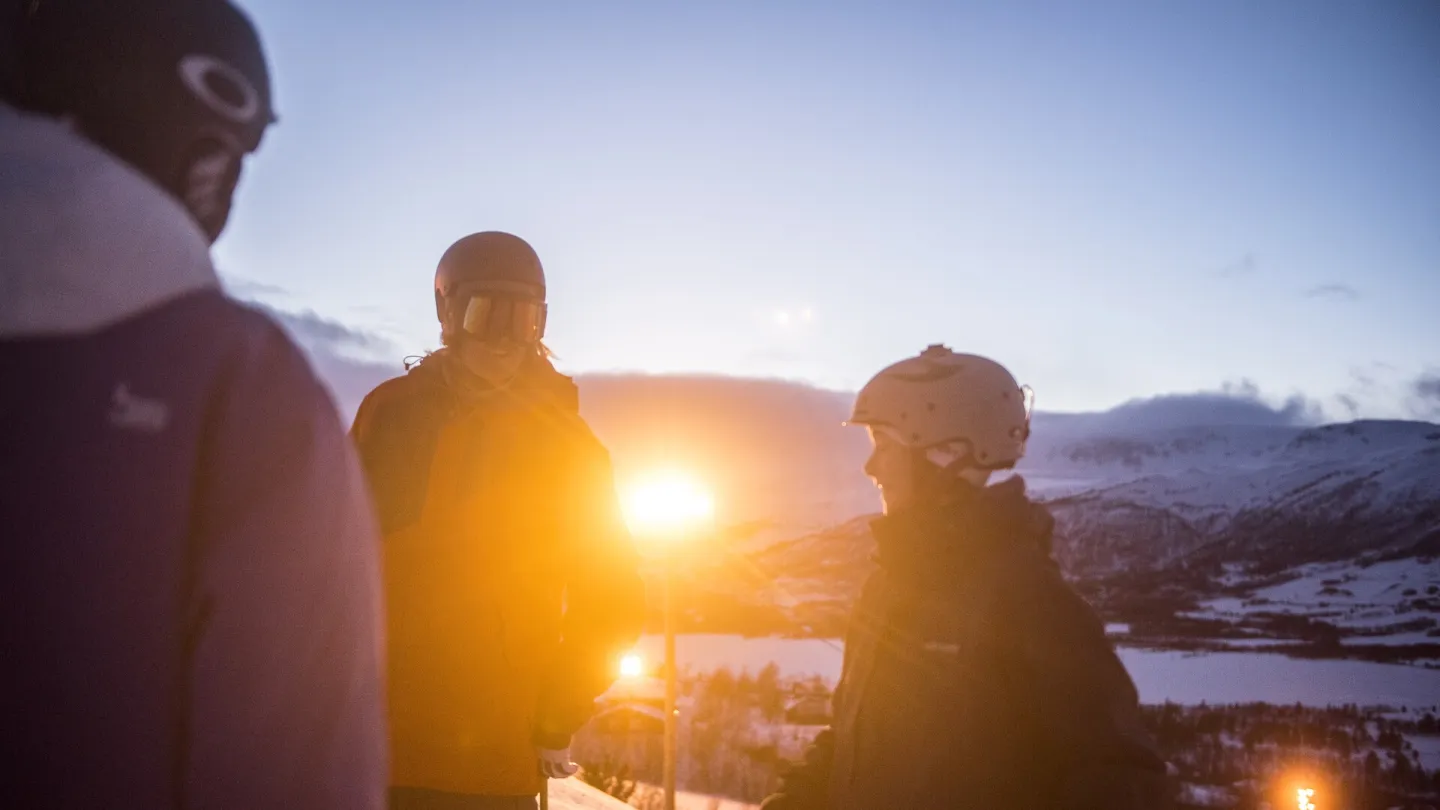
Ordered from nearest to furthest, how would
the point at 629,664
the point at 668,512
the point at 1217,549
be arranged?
the point at 629,664 → the point at 668,512 → the point at 1217,549

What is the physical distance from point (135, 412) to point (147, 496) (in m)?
0.07

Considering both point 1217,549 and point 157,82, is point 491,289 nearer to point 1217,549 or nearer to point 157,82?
point 157,82

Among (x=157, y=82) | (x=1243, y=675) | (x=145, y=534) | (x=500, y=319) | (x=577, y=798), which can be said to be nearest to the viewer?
(x=145, y=534)

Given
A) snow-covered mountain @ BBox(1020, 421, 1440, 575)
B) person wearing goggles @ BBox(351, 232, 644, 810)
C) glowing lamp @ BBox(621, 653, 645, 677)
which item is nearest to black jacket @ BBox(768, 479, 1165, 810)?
glowing lamp @ BBox(621, 653, 645, 677)

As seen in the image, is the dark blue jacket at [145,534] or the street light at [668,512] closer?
the dark blue jacket at [145,534]

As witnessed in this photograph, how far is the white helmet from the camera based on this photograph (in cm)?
297

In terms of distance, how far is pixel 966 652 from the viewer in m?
2.40

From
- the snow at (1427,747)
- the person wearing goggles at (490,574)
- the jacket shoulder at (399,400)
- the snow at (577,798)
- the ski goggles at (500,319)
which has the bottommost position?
the snow at (1427,747)

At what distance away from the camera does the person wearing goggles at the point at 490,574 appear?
7.42 ft

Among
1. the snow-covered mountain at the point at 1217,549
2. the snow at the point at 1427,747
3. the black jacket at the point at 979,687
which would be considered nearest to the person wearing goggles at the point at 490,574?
the black jacket at the point at 979,687

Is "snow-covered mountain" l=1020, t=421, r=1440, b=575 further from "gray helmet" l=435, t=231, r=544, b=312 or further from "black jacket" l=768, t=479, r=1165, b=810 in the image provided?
"gray helmet" l=435, t=231, r=544, b=312

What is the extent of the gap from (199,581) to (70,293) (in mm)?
266

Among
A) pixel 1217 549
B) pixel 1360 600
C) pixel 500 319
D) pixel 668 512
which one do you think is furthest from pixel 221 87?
pixel 1217 549

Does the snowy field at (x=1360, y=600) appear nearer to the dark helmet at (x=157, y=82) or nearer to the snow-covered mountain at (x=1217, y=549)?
the snow-covered mountain at (x=1217, y=549)
